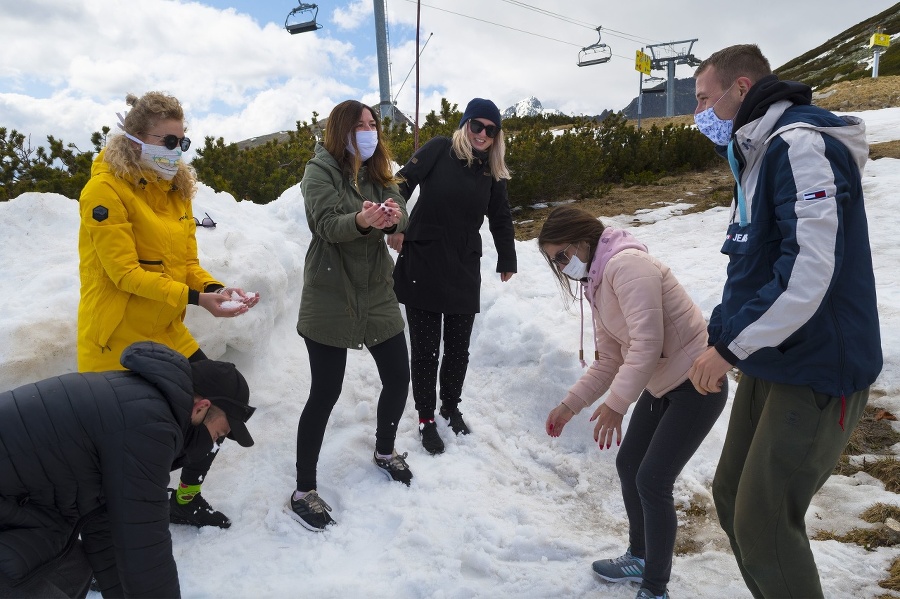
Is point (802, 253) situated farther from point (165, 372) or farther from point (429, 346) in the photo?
point (429, 346)

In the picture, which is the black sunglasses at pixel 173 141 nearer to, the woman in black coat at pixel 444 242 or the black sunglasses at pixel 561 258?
the woman in black coat at pixel 444 242

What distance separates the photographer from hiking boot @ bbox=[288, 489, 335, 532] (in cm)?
302

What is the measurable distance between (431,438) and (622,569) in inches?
56.5

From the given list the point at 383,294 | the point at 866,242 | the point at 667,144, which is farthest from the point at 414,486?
the point at 667,144

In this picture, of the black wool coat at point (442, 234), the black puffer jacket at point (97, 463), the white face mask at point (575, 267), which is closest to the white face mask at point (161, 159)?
the black puffer jacket at point (97, 463)

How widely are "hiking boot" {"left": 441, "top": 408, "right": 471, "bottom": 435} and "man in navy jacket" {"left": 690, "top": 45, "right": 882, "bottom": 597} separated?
217 centimetres

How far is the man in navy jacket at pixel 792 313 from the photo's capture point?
A: 1.72 m

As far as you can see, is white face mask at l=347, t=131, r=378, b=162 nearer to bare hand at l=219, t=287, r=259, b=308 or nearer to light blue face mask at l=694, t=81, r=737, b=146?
bare hand at l=219, t=287, r=259, b=308

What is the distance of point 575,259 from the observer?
253 centimetres

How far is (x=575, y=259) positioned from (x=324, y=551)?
1802 millimetres

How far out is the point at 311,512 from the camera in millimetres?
3051

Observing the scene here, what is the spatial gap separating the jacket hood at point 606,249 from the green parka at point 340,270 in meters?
1.13

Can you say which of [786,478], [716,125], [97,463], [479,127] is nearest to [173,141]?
[97,463]

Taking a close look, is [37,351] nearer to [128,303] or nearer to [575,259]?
[128,303]
